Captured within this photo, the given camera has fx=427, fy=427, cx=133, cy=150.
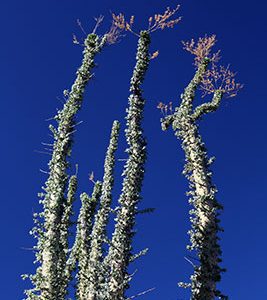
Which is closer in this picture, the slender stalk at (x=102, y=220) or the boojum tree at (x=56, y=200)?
the boojum tree at (x=56, y=200)

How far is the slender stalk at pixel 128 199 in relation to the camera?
15148 mm

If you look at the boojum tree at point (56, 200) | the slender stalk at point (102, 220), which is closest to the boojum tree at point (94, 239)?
the slender stalk at point (102, 220)

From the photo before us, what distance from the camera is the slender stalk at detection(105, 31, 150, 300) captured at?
15148mm

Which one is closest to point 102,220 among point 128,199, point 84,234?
point 84,234

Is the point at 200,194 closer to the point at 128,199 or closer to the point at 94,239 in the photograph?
the point at 128,199

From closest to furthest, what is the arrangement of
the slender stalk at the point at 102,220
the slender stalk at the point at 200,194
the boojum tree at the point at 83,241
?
the slender stalk at the point at 200,194 < the slender stalk at the point at 102,220 < the boojum tree at the point at 83,241

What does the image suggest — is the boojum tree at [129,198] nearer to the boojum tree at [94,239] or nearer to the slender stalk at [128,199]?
the slender stalk at [128,199]

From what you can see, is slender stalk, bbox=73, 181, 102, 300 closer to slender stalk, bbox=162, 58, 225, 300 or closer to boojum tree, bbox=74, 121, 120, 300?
boojum tree, bbox=74, 121, 120, 300

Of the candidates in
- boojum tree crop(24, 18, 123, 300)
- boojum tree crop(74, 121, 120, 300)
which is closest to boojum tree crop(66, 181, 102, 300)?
boojum tree crop(74, 121, 120, 300)

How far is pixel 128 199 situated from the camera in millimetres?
15734

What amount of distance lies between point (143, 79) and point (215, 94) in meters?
3.36

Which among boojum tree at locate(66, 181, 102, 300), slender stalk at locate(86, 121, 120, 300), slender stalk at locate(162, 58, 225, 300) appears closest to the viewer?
slender stalk at locate(162, 58, 225, 300)

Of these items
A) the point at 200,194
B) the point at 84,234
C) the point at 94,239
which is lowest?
the point at 200,194

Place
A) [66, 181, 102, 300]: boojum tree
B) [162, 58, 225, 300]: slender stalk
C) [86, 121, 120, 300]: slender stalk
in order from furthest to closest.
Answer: [66, 181, 102, 300]: boojum tree < [86, 121, 120, 300]: slender stalk < [162, 58, 225, 300]: slender stalk
